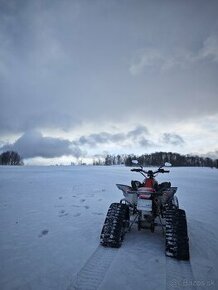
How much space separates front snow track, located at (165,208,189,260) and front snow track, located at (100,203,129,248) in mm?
1193

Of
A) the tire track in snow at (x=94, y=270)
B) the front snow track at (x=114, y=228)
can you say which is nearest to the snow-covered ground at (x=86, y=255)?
the tire track in snow at (x=94, y=270)

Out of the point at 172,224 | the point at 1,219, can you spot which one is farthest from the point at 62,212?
the point at 172,224

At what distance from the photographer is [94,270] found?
4820mm

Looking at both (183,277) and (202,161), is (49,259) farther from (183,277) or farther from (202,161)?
(202,161)

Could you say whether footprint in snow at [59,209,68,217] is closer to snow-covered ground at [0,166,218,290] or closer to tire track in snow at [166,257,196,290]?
snow-covered ground at [0,166,218,290]

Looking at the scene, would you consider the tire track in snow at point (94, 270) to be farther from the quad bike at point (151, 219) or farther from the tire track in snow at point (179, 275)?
the tire track in snow at point (179, 275)

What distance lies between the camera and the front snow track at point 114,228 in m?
5.93

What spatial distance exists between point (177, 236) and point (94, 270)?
6.76ft

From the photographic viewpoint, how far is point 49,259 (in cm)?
528

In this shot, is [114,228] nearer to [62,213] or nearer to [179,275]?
[179,275]

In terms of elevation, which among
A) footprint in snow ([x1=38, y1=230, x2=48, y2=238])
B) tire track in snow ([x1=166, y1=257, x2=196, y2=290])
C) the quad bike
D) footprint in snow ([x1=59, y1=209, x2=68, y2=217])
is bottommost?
tire track in snow ([x1=166, y1=257, x2=196, y2=290])

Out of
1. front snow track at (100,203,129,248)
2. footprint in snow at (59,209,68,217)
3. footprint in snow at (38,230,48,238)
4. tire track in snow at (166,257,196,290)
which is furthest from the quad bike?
footprint in snow at (59,209,68,217)

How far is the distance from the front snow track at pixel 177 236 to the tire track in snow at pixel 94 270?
1.29 meters

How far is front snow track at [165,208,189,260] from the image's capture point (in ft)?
17.4
